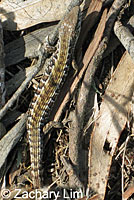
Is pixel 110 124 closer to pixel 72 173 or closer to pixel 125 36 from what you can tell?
pixel 72 173

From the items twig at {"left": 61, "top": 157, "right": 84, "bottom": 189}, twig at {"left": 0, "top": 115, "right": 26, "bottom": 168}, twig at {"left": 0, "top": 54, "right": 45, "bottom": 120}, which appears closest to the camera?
twig at {"left": 61, "top": 157, "right": 84, "bottom": 189}

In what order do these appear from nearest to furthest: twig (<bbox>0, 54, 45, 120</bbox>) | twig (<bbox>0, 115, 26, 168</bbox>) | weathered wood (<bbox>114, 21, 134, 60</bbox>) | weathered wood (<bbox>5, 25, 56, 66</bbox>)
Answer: weathered wood (<bbox>114, 21, 134, 60</bbox>), twig (<bbox>0, 54, 45, 120</bbox>), twig (<bbox>0, 115, 26, 168</bbox>), weathered wood (<bbox>5, 25, 56, 66</bbox>)

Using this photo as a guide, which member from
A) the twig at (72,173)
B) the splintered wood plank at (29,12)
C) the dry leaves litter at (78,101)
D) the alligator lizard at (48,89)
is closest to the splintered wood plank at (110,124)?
the dry leaves litter at (78,101)

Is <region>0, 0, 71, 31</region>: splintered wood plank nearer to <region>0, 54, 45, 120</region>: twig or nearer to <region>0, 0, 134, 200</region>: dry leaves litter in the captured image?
<region>0, 0, 134, 200</region>: dry leaves litter

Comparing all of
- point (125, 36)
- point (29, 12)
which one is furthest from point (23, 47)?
point (125, 36)

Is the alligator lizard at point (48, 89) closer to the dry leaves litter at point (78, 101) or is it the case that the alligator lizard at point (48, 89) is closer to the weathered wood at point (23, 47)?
the dry leaves litter at point (78, 101)

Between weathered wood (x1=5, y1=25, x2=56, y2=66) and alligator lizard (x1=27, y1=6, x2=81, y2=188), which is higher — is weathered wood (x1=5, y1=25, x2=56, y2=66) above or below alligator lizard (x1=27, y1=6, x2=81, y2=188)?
above

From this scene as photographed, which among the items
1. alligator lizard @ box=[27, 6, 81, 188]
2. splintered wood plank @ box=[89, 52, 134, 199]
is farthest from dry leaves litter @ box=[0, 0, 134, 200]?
alligator lizard @ box=[27, 6, 81, 188]

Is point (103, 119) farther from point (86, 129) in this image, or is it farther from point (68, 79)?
point (68, 79)
